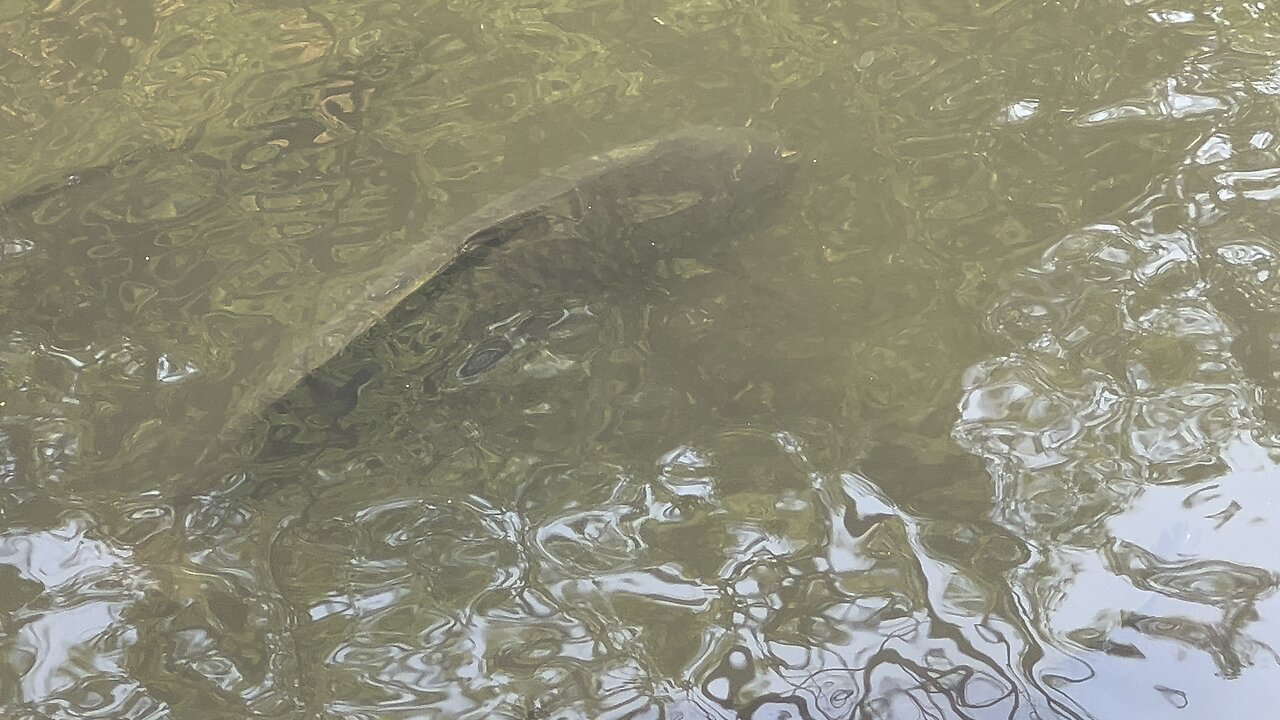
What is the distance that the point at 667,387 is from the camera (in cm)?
254

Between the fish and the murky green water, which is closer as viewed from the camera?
the murky green water

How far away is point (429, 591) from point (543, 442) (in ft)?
1.47

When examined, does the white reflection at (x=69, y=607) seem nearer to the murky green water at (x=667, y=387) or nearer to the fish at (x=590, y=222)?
the murky green water at (x=667, y=387)

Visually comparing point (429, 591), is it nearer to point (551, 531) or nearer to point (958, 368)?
point (551, 531)

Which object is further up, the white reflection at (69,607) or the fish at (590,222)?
the fish at (590,222)

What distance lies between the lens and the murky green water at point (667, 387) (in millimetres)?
2172

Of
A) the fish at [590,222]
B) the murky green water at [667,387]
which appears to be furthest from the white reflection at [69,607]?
the fish at [590,222]

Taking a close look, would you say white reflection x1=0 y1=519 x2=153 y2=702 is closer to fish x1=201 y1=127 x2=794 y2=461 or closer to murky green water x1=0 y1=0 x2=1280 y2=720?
murky green water x1=0 y1=0 x2=1280 y2=720

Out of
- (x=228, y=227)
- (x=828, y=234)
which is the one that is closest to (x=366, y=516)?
(x=228, y=227)

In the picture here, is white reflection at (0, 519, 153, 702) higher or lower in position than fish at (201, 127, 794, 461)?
lower

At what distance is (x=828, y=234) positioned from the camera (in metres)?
2.79

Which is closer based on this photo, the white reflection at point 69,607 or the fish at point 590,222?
the white reflection at point 69,607

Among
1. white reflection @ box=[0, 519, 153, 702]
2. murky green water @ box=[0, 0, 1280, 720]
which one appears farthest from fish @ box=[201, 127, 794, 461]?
white reflection @ box=[0, 519, 153, 702]

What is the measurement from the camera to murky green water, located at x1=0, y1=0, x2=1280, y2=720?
217 centimetres
